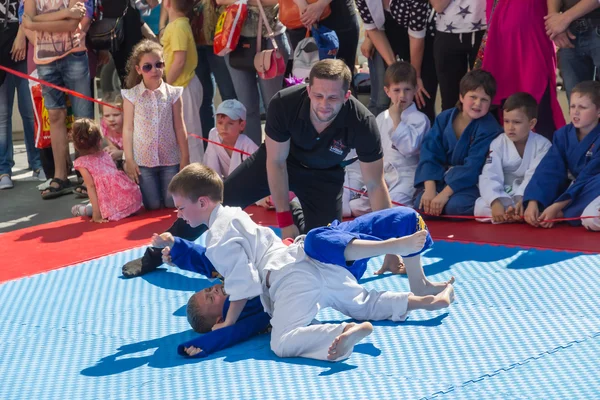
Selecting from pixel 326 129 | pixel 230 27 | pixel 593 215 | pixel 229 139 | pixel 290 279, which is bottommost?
pixel 593 215

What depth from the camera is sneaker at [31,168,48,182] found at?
7.09 meters

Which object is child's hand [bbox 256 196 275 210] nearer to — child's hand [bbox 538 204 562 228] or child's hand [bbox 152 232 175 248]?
child's hand [bbox 538 204 562 228]

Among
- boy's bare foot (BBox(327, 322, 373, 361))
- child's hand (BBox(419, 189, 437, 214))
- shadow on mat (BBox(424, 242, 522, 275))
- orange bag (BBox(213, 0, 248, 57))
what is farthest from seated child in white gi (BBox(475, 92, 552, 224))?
boy's bare foot (BBox(327, 322, 373, 361))

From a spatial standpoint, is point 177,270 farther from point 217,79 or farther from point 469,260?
point 217,79

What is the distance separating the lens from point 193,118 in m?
6.41

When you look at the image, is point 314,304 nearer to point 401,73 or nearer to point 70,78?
point 401,73

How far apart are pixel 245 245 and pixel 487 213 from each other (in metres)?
2.18

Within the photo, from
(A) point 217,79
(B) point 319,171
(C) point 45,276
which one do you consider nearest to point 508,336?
(B) point 319,171

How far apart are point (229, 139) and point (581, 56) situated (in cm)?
225

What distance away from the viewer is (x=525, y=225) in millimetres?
4883

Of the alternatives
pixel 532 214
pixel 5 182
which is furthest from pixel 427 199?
pixel 5 182

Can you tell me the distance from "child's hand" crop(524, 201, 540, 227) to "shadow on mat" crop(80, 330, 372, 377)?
6.46 ft

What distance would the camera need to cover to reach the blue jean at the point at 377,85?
581 cm

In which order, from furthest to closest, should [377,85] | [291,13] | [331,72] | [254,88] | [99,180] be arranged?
[254,88] < [377,85] < [99,180] < [291,13] < [331,72]
